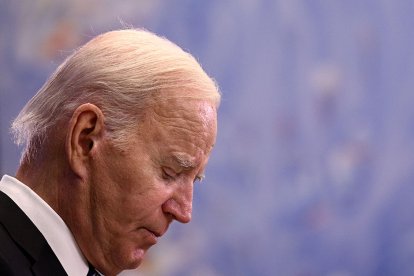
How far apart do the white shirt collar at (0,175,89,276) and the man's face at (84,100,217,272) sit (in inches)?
1.4

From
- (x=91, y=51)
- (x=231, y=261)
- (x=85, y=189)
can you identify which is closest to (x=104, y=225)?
(x=85, y=189)

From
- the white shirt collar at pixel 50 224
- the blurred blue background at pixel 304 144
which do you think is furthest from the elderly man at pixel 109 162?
the blurred blue background at pixel 304 144

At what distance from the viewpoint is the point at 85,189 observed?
132 cm

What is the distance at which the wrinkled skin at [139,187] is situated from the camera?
1.32 metres

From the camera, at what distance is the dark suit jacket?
1.23m

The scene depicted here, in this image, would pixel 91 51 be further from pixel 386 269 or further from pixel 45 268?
pixel 386 269

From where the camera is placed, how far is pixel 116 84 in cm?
132

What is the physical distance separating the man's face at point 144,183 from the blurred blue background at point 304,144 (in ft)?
2.80

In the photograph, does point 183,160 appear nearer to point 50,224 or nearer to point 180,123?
point 180,123

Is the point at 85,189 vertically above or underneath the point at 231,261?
underneath

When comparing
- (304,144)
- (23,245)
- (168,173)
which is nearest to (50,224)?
(23,245)

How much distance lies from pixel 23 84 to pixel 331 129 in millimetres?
826

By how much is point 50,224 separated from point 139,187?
0.15 meters

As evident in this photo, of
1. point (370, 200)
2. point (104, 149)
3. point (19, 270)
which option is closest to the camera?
point (19, 270)
